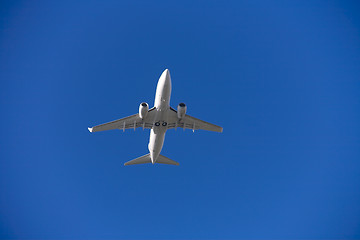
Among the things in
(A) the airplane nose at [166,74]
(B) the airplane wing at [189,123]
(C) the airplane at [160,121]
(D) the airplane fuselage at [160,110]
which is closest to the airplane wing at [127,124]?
(C) the airplane at [160,121]

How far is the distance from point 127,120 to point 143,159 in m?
8.27

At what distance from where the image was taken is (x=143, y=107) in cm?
3462

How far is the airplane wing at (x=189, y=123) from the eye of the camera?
37344 millimetres

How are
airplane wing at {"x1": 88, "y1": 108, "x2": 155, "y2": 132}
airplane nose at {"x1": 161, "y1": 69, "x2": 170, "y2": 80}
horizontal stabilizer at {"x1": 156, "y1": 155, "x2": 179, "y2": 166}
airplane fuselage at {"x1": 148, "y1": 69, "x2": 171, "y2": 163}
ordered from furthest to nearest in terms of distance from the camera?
horizontal stabilizer at {"x1": 156, "y1": 155, "x2": 179, "y2": 166} < airplane wing at {"x1": 88, "y1": 108, "x2": 155, "y2": 132} < airplane fuselage at {"x1": 148, "y1": 69, "x2": 171, "y2": 163} < airplane nose at {"x1": 161, "y1": 69, "x2": 170, "y2": 80}

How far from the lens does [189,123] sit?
127 ft

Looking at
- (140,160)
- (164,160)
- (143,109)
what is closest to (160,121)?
(143,109)

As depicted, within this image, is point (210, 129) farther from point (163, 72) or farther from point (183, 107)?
point (163, 72)

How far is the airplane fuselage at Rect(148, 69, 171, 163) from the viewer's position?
33.0 m

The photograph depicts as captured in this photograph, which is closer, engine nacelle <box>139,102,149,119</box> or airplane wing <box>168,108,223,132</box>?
engine nacelle <box>139,102,149,119</box>

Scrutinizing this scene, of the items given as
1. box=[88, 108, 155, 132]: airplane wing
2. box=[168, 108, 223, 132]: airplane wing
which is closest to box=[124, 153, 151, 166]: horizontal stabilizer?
box=[88, 108, 155, 132]: airplane wing

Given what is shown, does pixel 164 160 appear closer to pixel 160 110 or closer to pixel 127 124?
pixel 127 124

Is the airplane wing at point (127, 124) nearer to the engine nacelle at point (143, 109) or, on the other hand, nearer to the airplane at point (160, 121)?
the airplane at point (160, 121)

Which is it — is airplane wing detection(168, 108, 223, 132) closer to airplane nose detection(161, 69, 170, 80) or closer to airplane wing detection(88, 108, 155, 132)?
airplane wing detection(88, 108, 155, 132)

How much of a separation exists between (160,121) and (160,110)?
6.33 ft
